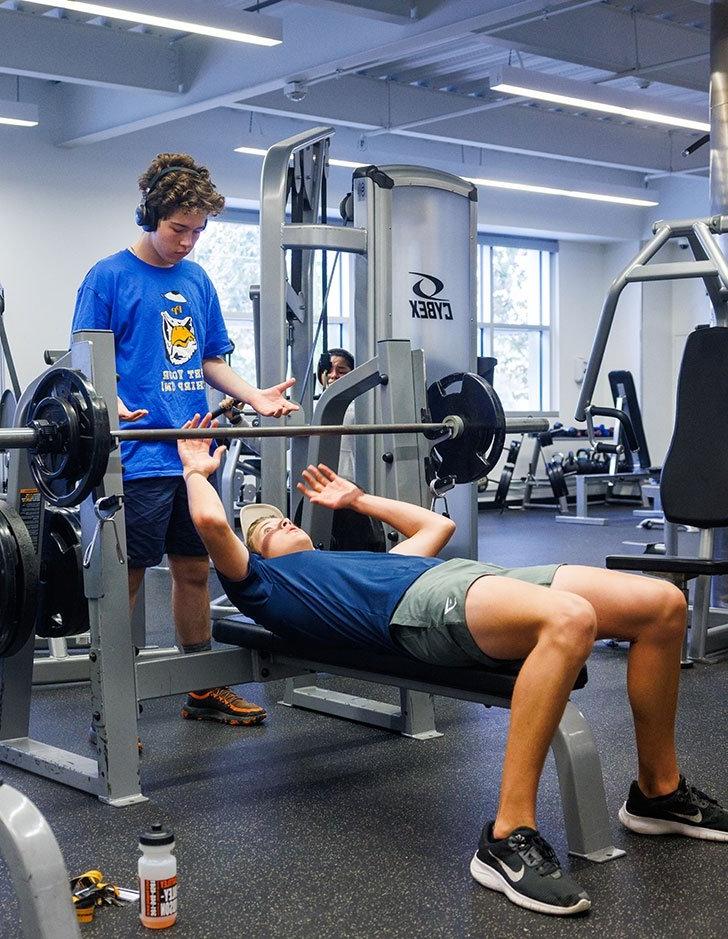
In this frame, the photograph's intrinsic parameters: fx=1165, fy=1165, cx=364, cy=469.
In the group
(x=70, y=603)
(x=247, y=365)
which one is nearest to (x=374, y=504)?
(x=70, y=603)

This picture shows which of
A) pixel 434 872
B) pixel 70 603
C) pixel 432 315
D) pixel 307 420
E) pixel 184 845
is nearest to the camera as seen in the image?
pixel 434 872

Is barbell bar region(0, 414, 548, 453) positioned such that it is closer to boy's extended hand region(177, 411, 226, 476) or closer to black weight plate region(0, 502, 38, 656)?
boy's extended hand region(177, 411, 226, 476)

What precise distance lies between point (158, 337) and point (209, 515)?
621 millimetres

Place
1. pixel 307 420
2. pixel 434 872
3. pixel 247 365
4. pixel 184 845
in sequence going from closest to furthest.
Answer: pixel 434 872 → pixel 184 845 → pixel 307 420 → pixel 247 365

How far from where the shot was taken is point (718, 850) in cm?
215

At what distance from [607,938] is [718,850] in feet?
A: 1.50

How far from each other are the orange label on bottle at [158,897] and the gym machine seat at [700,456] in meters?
2.12

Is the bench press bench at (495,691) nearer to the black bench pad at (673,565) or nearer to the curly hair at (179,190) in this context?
the curly hair at (179,190)

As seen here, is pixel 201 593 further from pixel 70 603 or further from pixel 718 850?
pixel 718 850

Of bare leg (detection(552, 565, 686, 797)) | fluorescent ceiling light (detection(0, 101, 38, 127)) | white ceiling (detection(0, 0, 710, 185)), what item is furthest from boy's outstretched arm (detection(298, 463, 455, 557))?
fluorescent ceiling light (detection(0, 101, 38, 127))

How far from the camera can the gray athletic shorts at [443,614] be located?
2.12 m

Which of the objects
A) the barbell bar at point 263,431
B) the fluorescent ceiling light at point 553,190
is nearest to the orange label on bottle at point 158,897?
the barbell bar at point 263,431

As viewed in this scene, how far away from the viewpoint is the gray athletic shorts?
212 centimetres

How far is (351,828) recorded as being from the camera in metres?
2.30
